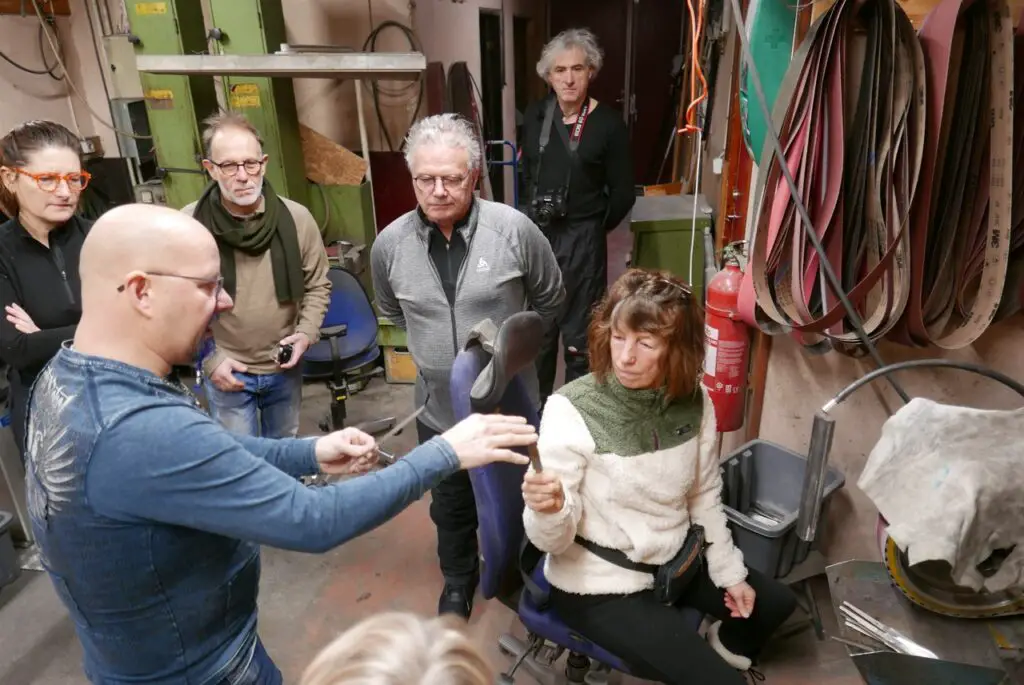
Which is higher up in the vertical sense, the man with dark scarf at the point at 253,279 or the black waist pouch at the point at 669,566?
the man with dark scarf at the point at 253,279

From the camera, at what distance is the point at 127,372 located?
40.9 inches

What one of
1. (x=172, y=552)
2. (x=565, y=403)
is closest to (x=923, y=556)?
(x=565, y=403)

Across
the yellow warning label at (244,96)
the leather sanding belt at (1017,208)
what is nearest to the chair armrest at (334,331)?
the yellow warning label at (244,96)

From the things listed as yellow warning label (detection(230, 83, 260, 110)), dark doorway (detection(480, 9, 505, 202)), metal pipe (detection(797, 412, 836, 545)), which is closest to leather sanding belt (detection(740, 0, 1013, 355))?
metal pipe (detection(797, 412, 836, 545))

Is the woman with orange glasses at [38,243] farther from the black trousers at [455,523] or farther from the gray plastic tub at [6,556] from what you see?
the black trousers at [455,523]

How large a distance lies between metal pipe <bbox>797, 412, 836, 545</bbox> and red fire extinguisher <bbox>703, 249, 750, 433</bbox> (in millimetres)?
1241

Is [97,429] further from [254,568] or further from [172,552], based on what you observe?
[254,568]

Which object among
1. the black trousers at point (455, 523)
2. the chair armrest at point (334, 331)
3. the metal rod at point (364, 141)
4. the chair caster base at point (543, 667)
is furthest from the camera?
the metal rod at point (364, 141)

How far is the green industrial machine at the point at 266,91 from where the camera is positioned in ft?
12.1

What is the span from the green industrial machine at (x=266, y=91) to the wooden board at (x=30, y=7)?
1.57 meters

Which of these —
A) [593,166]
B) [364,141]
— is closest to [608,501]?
[593,166]

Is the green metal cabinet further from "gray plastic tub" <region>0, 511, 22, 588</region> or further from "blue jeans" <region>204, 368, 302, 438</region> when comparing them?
"gray plastic tub" <region>0, 511, 22, 588</region>

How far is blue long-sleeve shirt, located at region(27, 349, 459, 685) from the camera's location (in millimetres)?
997

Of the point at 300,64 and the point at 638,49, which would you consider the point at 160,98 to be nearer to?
the point at 300,64
